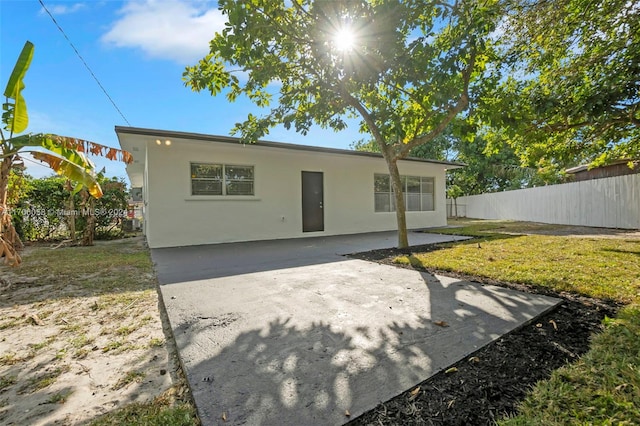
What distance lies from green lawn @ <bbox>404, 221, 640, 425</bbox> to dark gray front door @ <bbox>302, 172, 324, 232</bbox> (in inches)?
188

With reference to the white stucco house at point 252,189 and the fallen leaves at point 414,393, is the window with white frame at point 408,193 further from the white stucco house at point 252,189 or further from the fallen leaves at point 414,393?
the fallen leaves at point 414,393

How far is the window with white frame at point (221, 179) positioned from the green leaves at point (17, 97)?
4163mm

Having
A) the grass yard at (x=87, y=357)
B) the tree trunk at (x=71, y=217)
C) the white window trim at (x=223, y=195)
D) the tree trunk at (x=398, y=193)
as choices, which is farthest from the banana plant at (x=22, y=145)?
the tree trunk at (x=398, y=193)

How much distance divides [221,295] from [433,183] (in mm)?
12613

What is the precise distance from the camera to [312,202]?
10.8 meters

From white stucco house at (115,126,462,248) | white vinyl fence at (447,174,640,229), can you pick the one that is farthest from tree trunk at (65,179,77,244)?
white vinyl fence at (447,174,640,229)

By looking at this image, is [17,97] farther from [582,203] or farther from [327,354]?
[582,203]

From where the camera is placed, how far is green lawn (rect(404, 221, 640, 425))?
5.09 ft

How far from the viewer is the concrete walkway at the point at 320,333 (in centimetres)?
169

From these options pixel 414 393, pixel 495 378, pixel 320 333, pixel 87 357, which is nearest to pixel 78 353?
pixel 87 357

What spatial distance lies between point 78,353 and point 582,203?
16928mm

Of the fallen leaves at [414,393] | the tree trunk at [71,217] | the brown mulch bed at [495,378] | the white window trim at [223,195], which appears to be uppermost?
the white window trim at [223,195]

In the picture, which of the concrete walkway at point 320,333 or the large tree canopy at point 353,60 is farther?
the large tree canopy at point 353,60

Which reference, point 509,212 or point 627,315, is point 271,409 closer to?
point 627,315
